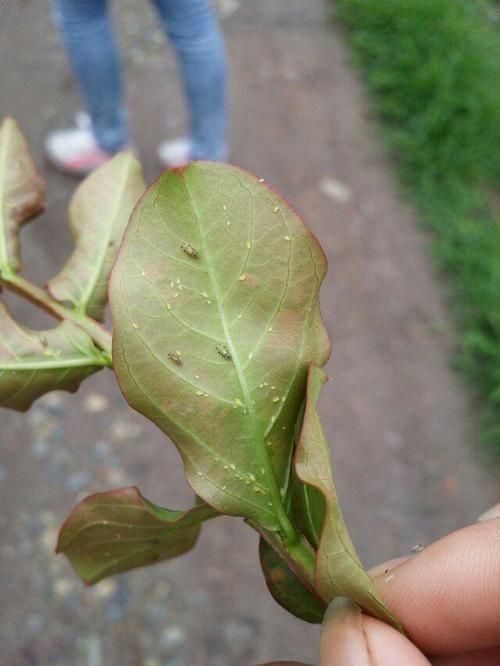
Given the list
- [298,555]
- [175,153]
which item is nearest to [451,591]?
[298,555]

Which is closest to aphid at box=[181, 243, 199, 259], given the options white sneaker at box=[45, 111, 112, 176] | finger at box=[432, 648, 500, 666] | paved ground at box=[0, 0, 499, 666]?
finger at box=[432, 648, 500, 666]

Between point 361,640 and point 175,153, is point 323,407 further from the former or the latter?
point 361,640

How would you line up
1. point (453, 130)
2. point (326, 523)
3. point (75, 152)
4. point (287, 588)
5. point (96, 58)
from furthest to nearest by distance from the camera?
point (453, 130), point (75, 152), point (96, 58), point (287, 588), point (326, 523)

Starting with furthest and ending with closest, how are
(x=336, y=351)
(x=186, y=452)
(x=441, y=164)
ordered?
(x=441, y=164), (x=336, y=351), (x=186, y=452)

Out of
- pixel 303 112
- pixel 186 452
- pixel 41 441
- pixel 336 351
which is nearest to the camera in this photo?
pixel 186 452

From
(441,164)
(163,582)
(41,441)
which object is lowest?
(163,582)

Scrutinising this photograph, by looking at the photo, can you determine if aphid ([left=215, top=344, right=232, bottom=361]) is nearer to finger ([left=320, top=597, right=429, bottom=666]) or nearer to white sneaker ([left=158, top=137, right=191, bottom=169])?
finger ([left=320, top=597, right=429, bottom=666])

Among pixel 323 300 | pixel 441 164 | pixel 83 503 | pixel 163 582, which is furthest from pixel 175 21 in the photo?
pixel 83 503

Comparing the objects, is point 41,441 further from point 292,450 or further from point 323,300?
point 292,450
